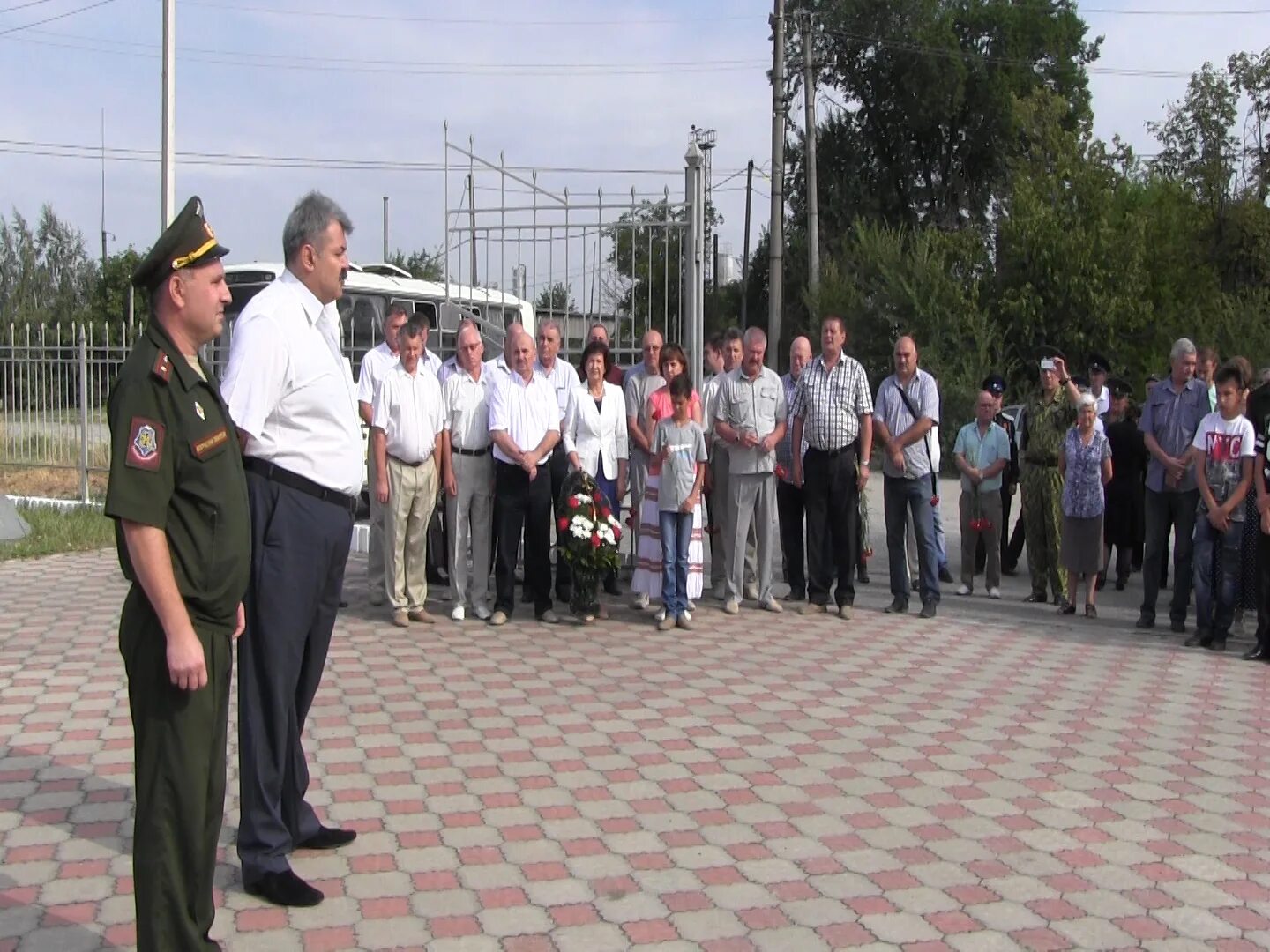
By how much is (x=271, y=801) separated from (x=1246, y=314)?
2107cm

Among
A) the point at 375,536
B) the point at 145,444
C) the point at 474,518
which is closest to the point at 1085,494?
the point at 474,518

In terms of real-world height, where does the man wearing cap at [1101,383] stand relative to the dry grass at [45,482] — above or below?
above

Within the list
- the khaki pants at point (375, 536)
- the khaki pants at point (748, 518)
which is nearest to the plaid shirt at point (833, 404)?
the khaki pants at point (748, 518)

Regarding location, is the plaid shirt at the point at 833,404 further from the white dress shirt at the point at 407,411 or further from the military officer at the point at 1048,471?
the white dress shirt at the point at 407,411

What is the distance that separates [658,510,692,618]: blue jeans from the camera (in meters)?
8.63

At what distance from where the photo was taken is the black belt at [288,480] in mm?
4070

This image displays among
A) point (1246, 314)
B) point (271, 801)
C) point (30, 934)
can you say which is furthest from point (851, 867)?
point (1246, 314)

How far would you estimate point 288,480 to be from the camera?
4098 millimetres

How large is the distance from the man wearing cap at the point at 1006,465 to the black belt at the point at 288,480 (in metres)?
7.60

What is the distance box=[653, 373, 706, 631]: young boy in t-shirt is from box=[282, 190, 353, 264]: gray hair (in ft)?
15.1

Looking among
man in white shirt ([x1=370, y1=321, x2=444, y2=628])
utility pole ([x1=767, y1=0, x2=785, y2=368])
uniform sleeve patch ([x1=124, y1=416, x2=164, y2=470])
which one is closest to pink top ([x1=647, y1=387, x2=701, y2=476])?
man in white shirt ([x1=370, y1=321, x2=444, y2=628])

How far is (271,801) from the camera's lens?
418cm

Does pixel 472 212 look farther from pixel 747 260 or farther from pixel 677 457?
pixel 747 260

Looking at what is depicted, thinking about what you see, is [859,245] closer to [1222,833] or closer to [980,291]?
[980,291]
